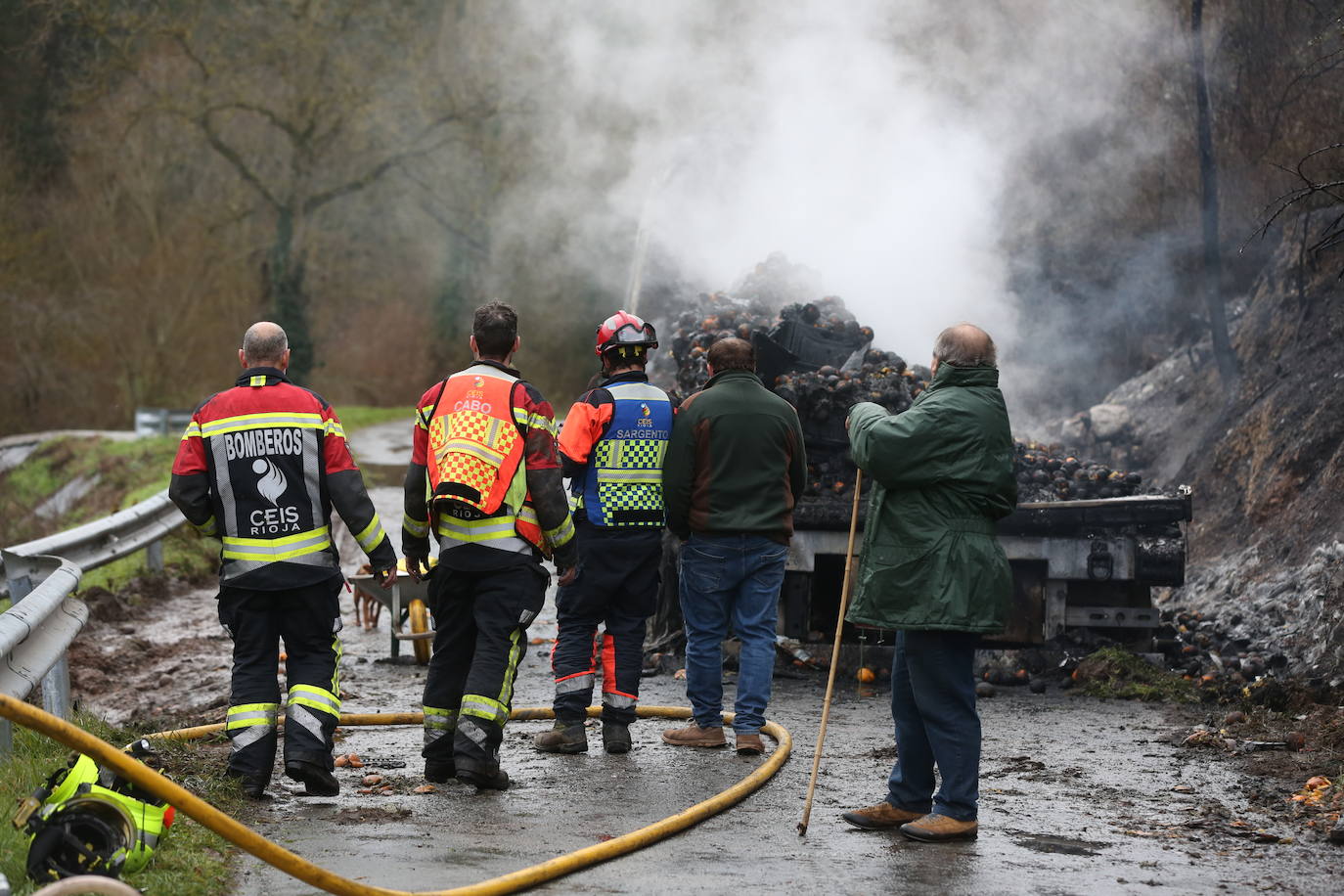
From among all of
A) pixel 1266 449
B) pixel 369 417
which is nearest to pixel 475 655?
pixel 1266 449

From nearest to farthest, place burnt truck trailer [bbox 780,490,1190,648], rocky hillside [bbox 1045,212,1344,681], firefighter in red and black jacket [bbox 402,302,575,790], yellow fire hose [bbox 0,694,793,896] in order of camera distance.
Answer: yellow fire hose [bbox 0,694,793,896]
firefighter in red and black jacket [bbox 402,302,575,790]
burnt truck trailer [bbox 780,490,1190,648]
rocky hillside [bbox 1045,212,1344,681]

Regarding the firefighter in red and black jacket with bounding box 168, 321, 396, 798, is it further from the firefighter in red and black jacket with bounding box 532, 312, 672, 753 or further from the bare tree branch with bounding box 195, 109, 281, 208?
the bare tree branch with bounding box 195, 109, 281, 208

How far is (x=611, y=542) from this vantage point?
22.0 feet

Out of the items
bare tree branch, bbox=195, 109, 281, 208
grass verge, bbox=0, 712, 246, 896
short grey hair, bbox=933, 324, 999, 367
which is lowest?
grass verge, bbox=0, 712, 246, 896

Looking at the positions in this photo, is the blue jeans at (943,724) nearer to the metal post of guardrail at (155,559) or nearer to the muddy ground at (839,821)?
the muddy ground at (839,821)

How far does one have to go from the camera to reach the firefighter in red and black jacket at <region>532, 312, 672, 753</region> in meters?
6.70

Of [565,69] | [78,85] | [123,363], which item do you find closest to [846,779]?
[565,69]

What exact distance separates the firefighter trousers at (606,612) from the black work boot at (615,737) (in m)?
0.03

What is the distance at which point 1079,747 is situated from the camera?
23.1 feet

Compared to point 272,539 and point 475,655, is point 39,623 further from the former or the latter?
point 475,655

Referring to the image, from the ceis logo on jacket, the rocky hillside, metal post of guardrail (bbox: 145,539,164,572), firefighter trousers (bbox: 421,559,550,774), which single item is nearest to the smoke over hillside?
the rocky hillside

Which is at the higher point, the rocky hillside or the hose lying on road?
the rocky hillside

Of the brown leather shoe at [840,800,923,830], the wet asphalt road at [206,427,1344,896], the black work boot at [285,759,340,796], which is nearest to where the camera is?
the wet asphalt road at [206,427,1344,896]

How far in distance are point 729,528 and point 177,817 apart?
2880 millimetres
